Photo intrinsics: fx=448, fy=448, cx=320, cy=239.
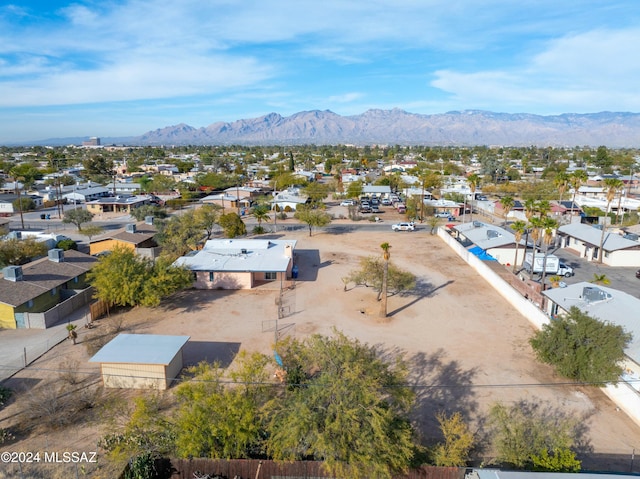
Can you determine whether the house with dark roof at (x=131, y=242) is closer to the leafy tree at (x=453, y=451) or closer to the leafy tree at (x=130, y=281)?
the leafy tree at (x=130, y=281)

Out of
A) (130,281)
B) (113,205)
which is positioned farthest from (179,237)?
(113,205)

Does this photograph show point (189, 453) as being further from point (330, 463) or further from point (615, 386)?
point (615, 386)

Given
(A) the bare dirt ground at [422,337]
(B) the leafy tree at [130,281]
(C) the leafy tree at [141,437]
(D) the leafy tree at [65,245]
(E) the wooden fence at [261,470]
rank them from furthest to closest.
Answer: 1. (D) the leafy tree at [65,245]
2. (B) the leafy tree at [130,281]
3. (A) the bare dirt ground at [422,337]
4. (C) the leafy tree at [141,437]
5. (E) the wooden fence at [261,470]

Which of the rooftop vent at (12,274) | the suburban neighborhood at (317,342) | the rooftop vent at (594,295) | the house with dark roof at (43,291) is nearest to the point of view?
the suburban neighborhood at (317,342)

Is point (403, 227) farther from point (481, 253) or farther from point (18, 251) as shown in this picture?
point (18, 251)

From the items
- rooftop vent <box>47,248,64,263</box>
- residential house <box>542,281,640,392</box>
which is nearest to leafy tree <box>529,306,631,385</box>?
residential house <box>542,281,640,392</box>

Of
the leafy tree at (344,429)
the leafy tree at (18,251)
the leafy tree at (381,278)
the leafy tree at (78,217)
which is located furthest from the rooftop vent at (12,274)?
the leafy tree at (78,217)

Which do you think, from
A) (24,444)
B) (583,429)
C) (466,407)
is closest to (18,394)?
(24,444)

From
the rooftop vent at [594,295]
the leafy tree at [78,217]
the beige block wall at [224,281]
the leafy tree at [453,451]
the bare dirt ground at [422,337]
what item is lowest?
the bare dirt ground at [422,337]
